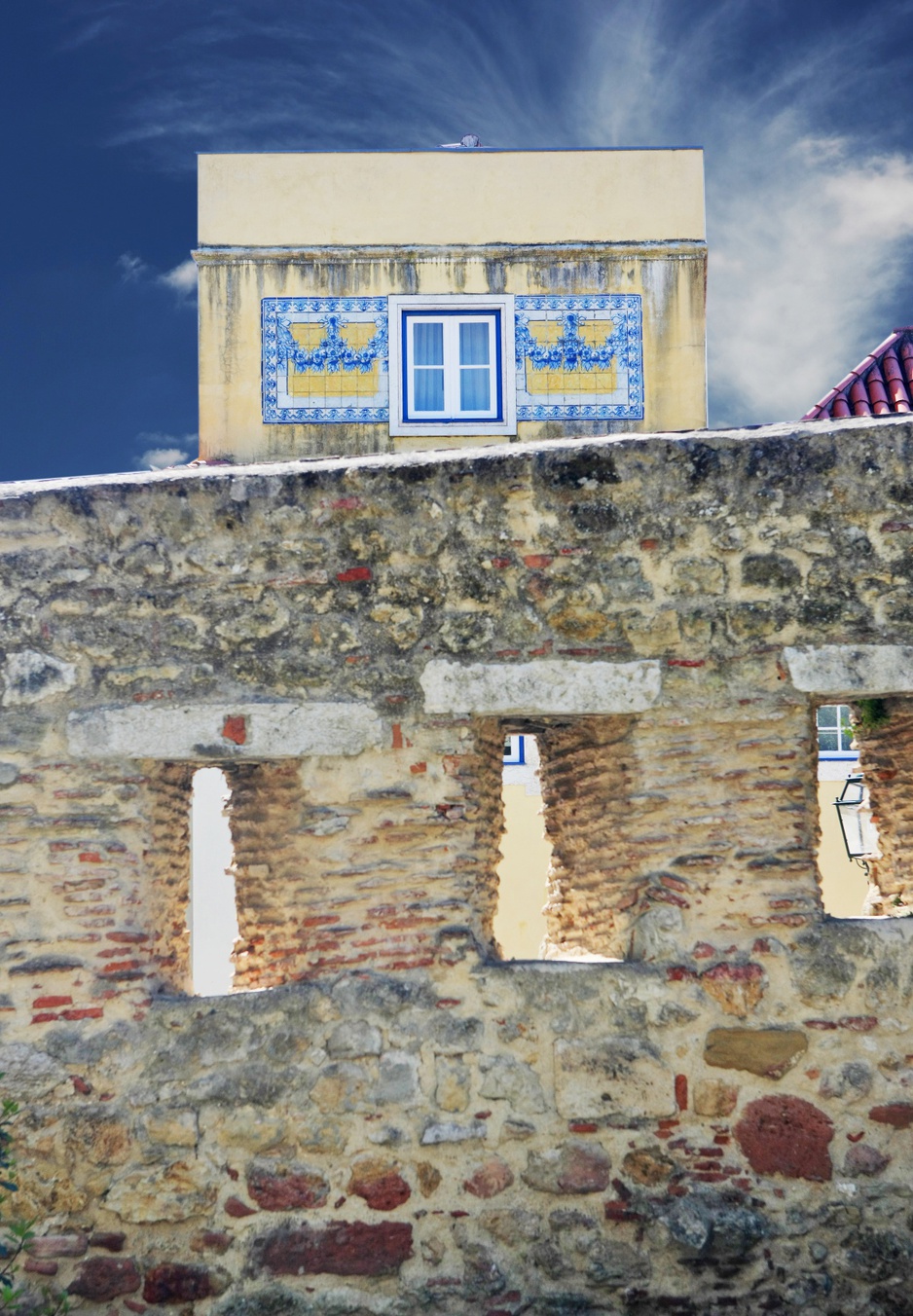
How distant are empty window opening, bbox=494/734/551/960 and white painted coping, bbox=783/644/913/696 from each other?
6378 mm

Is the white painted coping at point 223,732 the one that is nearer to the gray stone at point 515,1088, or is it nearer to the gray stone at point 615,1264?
the gray stone at point 515,1088

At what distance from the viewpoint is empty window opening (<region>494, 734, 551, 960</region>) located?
10.2 metres

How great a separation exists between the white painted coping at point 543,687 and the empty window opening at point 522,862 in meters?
6.30

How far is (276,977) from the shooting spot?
3.88 meters

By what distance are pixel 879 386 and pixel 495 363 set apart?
2.83 meters

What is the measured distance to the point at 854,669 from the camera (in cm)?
376

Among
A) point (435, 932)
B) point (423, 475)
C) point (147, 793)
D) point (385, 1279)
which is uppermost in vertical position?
point (423, 475)

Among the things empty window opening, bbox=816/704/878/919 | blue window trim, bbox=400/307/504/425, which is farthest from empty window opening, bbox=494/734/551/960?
blue window trim, bbox=400/307/504/425

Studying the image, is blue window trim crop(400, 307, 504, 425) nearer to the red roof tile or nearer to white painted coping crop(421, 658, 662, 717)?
the red roof tile

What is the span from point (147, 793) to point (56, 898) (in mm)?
411

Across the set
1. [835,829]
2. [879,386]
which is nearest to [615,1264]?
[879,386]

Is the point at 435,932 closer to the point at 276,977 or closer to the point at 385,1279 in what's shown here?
the point at 276,977

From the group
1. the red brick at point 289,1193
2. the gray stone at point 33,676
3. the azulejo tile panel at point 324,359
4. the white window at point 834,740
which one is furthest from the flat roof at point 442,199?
the red brick at point 289,1193

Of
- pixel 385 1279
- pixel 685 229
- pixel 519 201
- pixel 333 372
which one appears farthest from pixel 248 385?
pixel 385 1279
